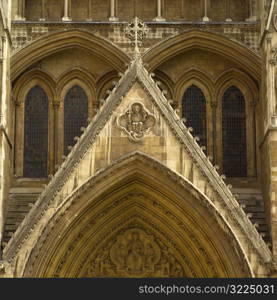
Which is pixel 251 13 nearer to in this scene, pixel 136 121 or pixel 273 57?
pixel 273 57

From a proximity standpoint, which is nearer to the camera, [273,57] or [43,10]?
[273,57]

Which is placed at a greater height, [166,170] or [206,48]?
[206,48]

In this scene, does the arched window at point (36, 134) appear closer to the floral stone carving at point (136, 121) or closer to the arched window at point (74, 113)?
the arched window at point (74, 113)

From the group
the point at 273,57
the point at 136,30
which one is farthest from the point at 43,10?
the point at 273,57

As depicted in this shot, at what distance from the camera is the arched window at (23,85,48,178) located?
26.8m

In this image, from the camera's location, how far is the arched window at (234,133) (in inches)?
1056

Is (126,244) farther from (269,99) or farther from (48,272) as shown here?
(269,99)

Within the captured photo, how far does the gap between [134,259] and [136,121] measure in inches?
138

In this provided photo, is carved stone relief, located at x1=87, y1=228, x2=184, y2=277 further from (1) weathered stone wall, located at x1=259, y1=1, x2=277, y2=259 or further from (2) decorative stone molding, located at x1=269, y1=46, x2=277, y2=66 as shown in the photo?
(2) decorative stone molding, located at x1=269, y1=46, x2=277, y2=66

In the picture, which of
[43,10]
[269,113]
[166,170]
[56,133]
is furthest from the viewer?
[43,10]

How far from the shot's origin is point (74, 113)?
27.2 meters

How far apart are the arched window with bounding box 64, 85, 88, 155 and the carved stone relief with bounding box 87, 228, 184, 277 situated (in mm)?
2680

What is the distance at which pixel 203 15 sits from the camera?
89.7 feet

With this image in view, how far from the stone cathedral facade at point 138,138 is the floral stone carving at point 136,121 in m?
0.03
